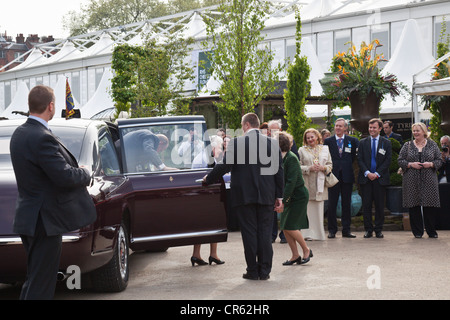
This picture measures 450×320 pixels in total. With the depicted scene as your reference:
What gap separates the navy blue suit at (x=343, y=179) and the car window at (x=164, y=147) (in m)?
4.61

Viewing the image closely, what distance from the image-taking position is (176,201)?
8.36m

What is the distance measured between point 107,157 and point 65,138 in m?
0.63

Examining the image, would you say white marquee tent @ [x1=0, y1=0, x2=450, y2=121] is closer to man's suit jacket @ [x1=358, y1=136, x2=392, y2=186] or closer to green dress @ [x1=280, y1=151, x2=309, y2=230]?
man's suit jacket @ [x1=358, y1=136, x2=392, y2=186]

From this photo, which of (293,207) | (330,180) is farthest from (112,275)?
(330,180)

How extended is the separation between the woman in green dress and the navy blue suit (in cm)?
305

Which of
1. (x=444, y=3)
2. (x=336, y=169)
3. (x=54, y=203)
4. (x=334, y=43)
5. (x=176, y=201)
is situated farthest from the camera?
(x=334, y=43)

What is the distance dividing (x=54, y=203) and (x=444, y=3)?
3015 centimetres

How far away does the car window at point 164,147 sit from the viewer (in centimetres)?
874

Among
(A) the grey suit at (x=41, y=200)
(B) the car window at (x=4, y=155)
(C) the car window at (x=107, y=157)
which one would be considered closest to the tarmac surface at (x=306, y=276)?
(C) the car window at (x=107, y=157)

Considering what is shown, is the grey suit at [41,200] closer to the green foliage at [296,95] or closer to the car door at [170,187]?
the car door at [170,187]
